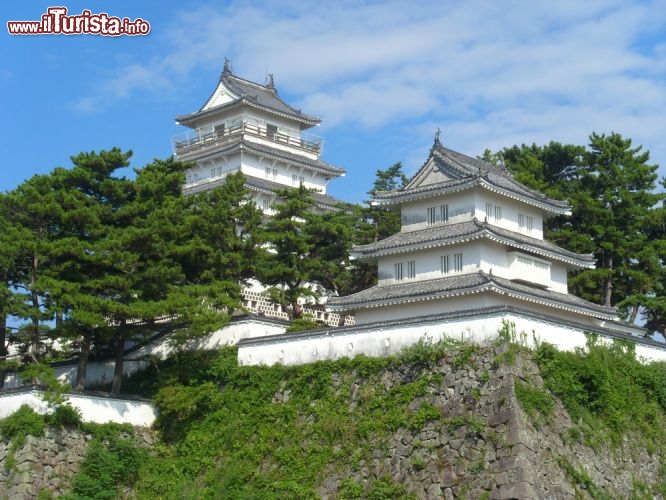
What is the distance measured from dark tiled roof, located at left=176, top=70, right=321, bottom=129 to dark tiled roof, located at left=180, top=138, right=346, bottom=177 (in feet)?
→ 6.62

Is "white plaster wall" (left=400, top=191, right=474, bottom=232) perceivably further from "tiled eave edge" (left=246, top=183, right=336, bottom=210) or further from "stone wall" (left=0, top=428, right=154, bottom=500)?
"stone wall" (left=0, top=428, right=154, bottom=500)

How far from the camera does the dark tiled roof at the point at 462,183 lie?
114ft

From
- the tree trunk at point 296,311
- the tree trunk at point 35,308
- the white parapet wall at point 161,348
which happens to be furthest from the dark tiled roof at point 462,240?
the tree trunk at point 35,308

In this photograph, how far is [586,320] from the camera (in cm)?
3553

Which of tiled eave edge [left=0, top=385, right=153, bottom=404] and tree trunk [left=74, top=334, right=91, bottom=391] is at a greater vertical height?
tree trunk [left=74, top=334, right=91, bottom=391]

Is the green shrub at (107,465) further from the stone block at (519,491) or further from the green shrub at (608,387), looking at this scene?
the green shrub at (608,387)

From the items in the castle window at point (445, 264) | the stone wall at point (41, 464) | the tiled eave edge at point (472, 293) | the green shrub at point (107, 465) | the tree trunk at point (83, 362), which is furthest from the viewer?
the castle window at point (445, 264)

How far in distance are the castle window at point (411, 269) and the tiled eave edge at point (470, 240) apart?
0.53 m

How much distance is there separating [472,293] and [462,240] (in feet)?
7.34

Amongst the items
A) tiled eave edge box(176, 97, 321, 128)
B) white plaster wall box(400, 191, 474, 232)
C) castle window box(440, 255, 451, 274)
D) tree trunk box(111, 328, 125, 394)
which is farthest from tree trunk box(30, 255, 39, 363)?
tiled eave edge box(176, 97, 321, 128)

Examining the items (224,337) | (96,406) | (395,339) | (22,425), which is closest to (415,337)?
(395,339)

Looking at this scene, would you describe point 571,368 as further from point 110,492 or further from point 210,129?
point 210,129

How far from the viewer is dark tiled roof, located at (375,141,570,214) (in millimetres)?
34656

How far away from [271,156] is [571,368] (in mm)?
25501
